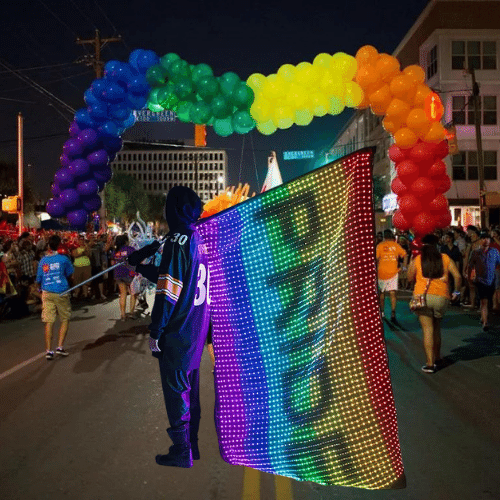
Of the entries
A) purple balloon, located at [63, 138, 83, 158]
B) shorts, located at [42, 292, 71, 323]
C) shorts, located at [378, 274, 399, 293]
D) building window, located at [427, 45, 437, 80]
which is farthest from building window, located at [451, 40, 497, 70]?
shorts, located at [42, 292, 71, 323]

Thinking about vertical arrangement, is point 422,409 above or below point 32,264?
below

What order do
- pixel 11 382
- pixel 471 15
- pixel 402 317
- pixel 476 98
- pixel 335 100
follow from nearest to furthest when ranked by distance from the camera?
pixel 11 382
pixel 335 100
pixel 402 317
pixel 476 98
pixel 471 15

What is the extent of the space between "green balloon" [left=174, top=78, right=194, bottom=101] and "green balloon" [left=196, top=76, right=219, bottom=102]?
0.17 metres

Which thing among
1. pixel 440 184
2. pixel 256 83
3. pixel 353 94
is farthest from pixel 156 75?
pixel 440 184

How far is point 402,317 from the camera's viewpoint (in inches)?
547

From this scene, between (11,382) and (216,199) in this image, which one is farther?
Result: (216,199)

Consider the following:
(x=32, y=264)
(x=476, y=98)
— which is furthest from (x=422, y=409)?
(x=476, y=98)

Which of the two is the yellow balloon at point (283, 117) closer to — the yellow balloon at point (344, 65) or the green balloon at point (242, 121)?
the green balloon at point (242, 121)

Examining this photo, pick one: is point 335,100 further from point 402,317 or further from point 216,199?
point 402,317

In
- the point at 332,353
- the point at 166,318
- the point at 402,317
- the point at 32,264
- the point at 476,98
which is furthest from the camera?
the point at 476,98

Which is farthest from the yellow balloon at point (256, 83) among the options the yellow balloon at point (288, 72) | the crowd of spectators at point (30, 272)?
the crowd of spectators at point (30, 272)

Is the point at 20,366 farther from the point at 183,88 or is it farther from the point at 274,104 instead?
the point at 274,104

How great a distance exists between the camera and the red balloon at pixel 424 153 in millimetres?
10508

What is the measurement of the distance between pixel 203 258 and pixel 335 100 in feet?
23.7
